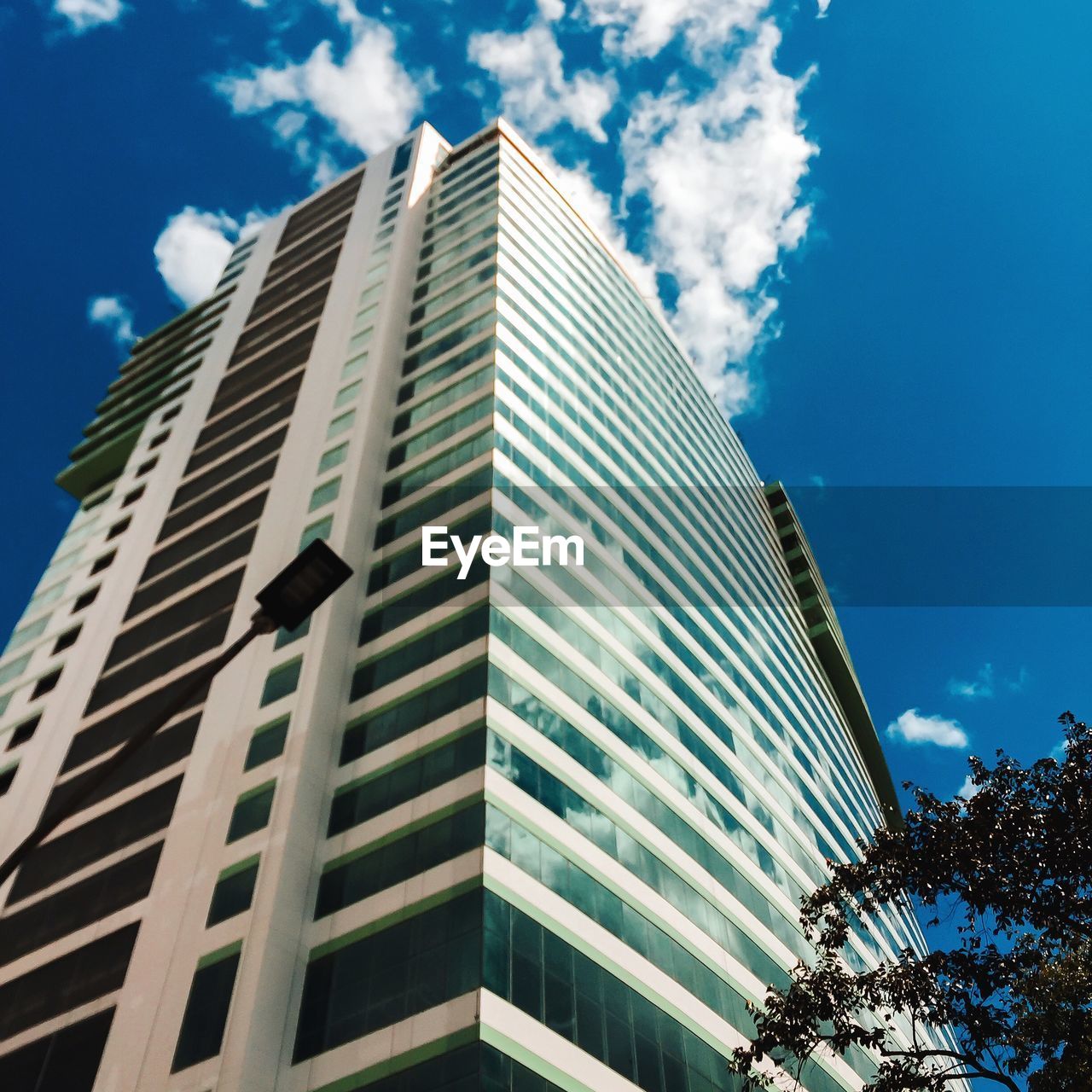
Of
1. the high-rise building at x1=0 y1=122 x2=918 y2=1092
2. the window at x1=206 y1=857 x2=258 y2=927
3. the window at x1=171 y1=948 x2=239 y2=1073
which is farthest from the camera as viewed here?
the window at x1=206 y1=857 x2=258 y2=927

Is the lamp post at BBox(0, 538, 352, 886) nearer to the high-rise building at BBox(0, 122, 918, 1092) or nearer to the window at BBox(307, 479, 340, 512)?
the high-rise building at BBox(0, 122, 918, 1092)

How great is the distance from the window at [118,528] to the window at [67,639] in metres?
8.12

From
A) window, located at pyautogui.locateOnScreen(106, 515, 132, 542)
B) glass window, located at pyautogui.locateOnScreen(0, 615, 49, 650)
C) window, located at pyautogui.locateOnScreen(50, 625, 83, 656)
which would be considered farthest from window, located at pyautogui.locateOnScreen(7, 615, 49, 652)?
window, located at pyautogui.locateOnScreen(106, 515, 132, 542)

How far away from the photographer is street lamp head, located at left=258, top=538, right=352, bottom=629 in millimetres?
9398

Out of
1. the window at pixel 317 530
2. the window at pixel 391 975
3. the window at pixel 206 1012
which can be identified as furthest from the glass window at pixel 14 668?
the window at pixel 391 975

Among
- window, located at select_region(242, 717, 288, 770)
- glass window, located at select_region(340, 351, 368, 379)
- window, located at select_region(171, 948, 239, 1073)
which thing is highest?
glass window, located at select_region(340, 351, 368, 379)

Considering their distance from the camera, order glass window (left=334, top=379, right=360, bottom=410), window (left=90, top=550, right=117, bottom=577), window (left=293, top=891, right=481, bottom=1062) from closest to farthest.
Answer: window (left=293, top=891, right=481, bottom=1062), glass window (left=334, top=379, right=360, bottom=410), window (left=90, top=550, right=117, bottom=577)

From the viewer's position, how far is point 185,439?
61156mm

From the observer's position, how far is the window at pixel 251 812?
30.4 meters

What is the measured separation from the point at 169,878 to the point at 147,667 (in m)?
14.4

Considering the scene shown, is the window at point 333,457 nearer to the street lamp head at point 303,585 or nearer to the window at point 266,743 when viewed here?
the window at point 266,743

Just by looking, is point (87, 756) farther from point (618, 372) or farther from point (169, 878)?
point (618, 372)

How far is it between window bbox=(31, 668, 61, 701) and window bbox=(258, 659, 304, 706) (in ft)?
58.8

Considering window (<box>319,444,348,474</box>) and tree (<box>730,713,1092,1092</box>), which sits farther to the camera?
window (<box>319,444,348,474</box>)
